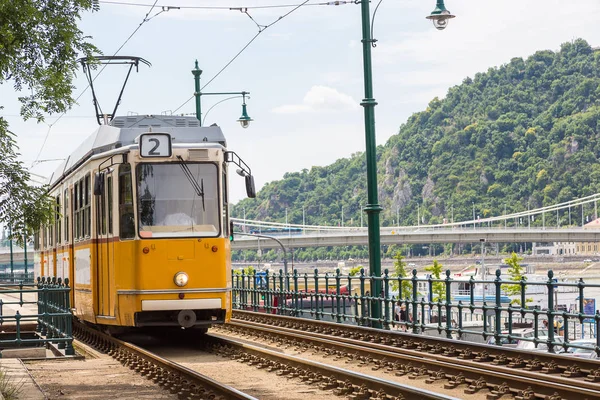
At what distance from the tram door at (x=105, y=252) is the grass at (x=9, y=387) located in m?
3.72

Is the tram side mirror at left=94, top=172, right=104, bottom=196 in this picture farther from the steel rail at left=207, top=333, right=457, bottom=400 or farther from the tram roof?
the steel rail at left=207, top=333, right=457, bottom=400


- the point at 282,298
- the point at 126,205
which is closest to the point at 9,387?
the point at 126,205

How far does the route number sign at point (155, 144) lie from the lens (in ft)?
47.5

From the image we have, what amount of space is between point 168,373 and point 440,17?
8935 mm

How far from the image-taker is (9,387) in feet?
33.0

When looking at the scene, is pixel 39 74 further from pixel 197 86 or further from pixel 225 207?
pixel 197 86

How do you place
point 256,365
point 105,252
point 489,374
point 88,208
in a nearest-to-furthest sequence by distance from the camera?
point 489,374 → point 256,365 → point 105,252 → point 88,208

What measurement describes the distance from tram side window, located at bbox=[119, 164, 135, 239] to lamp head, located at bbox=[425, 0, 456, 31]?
6306 millimetres

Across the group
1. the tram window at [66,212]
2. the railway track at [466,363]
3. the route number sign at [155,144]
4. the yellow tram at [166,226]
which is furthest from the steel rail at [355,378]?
the tram window at [66,212]

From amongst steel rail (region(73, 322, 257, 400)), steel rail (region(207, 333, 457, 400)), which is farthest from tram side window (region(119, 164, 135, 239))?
steel rail (region(207, 333, 457, 400))

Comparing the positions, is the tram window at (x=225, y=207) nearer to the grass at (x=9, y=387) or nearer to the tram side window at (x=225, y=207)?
the tram side window at (x=225, y=207)

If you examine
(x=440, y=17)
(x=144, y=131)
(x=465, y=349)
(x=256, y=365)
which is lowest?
(x=256, y=365)

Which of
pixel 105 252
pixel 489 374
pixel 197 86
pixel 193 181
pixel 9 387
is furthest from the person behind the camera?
pixel 197 86

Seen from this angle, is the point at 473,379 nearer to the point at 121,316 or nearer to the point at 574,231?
the point at 121,316
